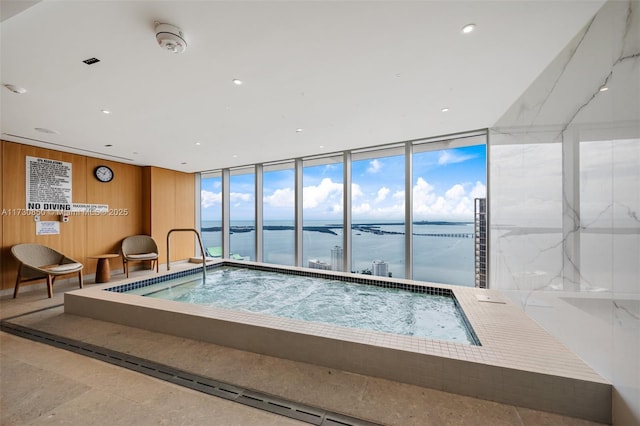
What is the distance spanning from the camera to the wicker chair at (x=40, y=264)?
12.6 feet

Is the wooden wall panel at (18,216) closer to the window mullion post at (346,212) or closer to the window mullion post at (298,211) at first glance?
the window mullion post at (298,211)

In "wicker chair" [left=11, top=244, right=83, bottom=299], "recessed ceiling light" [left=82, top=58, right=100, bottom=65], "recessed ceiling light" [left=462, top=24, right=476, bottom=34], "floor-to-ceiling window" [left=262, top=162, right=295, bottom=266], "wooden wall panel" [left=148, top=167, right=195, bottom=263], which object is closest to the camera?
"recessed ceiling light" [left=462, top=24, right=476, bottom=34]

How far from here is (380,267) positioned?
16.4ft

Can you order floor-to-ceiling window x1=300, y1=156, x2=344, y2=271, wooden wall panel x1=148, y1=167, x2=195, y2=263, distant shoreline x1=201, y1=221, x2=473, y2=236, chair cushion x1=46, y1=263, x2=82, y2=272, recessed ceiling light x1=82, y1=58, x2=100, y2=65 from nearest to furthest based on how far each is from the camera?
recessed ceiling light x1=82, y1=58, x2=100, y2=65 → chair cushion x1=46, y1=263, x2=82, y2=272 → distant shoreline x1=201, y1=221, x2=473, y2=236 → floor-to-ceiling window x1=300, y1=156, x2=344, y2=271 → wooden wall panel x1=148, y1=167, x2=195, y2=263

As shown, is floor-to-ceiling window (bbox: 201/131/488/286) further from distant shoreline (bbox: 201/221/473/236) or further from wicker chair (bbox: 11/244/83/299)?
wicker chair (bbox: 11/244/83/299)

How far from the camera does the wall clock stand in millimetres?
5249

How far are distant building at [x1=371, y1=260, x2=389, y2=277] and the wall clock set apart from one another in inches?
242

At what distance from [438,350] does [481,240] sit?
2883 millimetres

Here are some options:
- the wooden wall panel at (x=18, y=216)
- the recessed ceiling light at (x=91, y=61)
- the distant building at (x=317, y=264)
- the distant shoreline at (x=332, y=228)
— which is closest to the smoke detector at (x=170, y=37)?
the recessed ceiling light at (x=91, y=61)

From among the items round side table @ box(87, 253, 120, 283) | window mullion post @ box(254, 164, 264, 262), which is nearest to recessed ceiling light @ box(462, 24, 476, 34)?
window mullion post @ box(254, 164, 264, 262)

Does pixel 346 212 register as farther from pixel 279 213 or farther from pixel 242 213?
pixel 242 213

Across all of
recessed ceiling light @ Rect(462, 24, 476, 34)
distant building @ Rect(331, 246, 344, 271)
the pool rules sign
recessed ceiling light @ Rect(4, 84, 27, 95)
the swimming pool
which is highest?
recessed ceiling light @ Rect(462, 24, 476, 34)

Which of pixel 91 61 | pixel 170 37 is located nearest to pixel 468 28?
pixel 170 37

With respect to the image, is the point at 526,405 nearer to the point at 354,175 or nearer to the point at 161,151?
the point at 354,175
